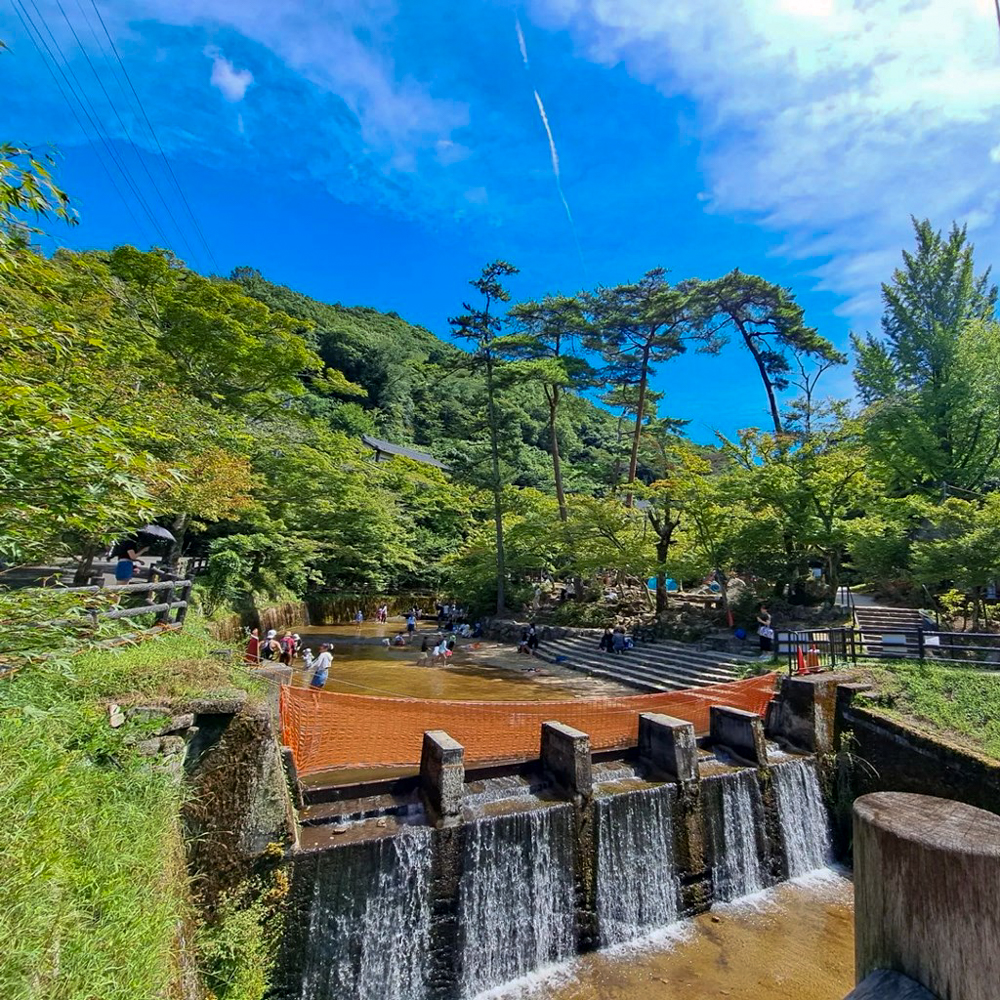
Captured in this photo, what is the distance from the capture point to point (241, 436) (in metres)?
15.3

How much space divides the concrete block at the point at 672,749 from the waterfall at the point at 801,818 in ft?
6.02

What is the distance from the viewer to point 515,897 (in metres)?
6.21

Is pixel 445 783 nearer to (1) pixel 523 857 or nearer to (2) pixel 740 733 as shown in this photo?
(1) pixel 523 857

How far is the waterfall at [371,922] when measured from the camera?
5387 millimetres

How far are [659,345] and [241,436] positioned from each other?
19.2 meters

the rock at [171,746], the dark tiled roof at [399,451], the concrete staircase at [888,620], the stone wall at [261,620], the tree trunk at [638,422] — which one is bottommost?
the stone wall at [261,620]

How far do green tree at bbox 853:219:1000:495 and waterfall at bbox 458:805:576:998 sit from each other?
66.8 feet

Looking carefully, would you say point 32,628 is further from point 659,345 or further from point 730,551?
point 659,345

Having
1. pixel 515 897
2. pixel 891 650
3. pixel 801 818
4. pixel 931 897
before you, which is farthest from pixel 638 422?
pixel 931 897

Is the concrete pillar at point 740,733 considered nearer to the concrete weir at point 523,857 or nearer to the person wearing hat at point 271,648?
the concrete weir at point 523,857

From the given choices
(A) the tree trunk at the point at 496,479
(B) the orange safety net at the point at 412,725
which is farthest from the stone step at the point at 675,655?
(B) the orange safety net at the point at 412,725

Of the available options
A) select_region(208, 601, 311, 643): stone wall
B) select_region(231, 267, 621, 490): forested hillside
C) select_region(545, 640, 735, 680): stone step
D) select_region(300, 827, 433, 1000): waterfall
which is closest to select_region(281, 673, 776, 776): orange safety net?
select_region(300, 827, 433, 1000): waterfall

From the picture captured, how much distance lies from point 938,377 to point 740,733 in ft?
74.3

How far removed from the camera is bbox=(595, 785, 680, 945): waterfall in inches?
261
